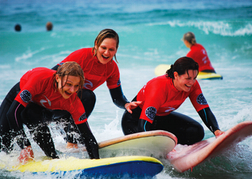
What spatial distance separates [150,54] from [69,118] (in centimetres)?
878

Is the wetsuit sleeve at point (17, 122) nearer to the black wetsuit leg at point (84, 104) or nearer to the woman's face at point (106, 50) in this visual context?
the black wetsuit leg at point (84, 104)

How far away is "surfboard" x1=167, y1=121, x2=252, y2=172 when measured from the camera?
234 centimetres

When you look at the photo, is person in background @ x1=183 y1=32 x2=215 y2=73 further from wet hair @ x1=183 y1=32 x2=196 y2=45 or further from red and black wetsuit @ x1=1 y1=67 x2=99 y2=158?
red and black wetsuit @ x1=1 y1=67 x2=99 y2=158

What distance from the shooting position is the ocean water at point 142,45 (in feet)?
12.5

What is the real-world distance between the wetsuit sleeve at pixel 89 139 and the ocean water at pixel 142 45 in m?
0.22

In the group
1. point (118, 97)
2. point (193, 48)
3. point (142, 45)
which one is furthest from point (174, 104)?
point (142, 45)

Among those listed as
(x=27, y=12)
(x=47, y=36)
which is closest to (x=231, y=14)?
(x=47, y=36)

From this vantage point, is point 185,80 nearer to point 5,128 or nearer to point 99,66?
point 99,66

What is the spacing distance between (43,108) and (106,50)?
815mm

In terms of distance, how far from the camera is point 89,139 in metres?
2.67

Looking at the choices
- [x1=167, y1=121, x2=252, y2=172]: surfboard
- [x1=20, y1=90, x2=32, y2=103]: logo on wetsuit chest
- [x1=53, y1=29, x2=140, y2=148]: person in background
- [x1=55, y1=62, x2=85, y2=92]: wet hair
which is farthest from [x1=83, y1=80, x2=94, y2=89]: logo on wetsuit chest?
[x1=167, y1=121, x2=252, y2=172]: surfboard

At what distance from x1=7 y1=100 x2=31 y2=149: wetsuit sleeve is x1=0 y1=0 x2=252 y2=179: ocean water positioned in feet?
0.84

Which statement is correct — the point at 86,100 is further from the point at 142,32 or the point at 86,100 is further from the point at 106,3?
the point at 106,3

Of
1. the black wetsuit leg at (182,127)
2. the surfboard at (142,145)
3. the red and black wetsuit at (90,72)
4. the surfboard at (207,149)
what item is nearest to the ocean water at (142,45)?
the surfboard at (207,149)
